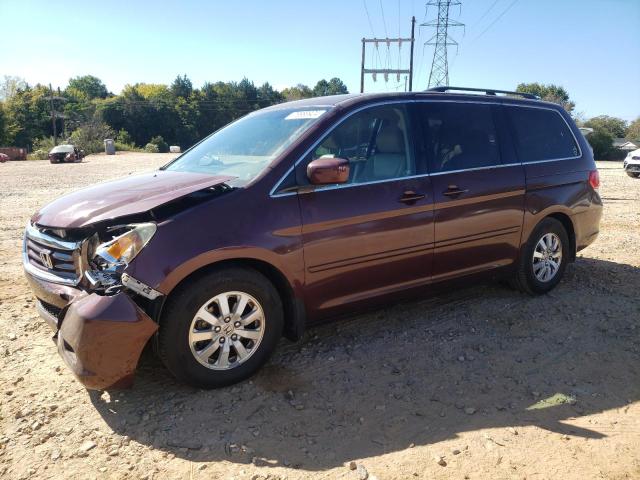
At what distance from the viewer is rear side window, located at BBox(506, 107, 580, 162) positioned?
4781 mm

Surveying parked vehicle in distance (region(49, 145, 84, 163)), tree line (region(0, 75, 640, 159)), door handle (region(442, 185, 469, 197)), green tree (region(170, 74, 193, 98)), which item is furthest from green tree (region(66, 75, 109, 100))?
door handle (region(442, 185, 469, 197))

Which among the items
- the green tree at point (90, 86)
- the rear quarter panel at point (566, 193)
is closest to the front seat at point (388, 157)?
the rear quarter panel at point (566, 193)

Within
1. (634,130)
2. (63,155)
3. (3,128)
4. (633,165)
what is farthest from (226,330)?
(634,130)

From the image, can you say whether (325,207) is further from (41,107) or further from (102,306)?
(41,107)

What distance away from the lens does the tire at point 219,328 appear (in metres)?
3.02

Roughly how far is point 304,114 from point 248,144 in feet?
1.68

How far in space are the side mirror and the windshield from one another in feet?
1.07

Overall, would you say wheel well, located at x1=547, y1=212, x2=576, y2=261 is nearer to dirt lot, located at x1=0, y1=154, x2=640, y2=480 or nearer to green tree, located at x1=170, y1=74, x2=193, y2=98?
dirt lot, located at x1=0, y1=154, x2=640, y2=480

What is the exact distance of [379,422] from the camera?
2969 mm

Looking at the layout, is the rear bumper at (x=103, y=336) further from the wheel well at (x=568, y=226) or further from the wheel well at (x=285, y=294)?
the wheel well at (x=568, y=226)

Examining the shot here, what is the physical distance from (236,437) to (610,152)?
180 ft

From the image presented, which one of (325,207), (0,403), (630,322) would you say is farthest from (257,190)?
(630,322)

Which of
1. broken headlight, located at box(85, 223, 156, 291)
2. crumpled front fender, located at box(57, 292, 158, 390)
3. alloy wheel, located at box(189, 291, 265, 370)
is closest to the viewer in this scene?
crumpled front fender, located at box(57, 292, 158, 390)

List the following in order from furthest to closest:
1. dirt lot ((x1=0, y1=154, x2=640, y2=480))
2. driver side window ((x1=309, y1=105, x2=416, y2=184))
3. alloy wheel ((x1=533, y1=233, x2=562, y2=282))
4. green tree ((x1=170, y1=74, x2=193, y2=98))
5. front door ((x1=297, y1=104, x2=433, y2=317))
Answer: green tree ((x1=170, y1=74, x2=193, y2=98)), alloy wheel ((x1=533, y1=233, x2=562, y2=282)), driver side window ((x1=309, y1=105, x2=416, y2=184)), front door ((x1=297, y1=104, x2=433, y2=317)), dirt lot ((x1=0, y1=154, x2=640, y2=480))
